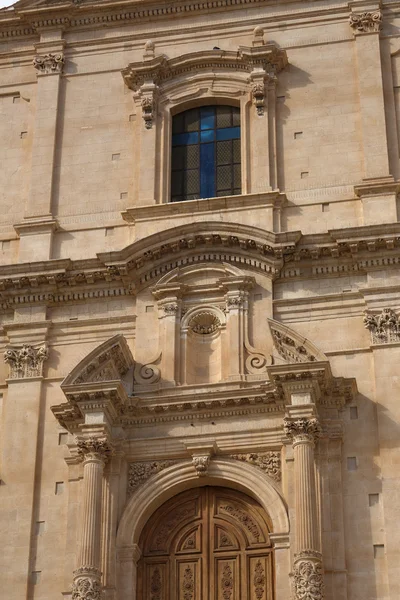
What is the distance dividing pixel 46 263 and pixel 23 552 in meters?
5.62

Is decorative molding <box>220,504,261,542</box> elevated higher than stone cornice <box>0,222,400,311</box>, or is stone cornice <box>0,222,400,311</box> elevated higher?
stone cornice <box>0,222,400,311</box>

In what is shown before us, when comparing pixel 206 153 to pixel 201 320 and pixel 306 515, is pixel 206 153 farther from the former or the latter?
pixel 306 515

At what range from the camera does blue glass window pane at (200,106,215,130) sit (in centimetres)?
2969

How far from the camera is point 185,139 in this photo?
2970 cm

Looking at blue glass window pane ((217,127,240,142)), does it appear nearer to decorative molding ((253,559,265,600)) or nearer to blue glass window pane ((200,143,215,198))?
blue glass window pane ((200,143,215,198))

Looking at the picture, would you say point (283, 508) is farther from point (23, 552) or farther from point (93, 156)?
point (93, 156)

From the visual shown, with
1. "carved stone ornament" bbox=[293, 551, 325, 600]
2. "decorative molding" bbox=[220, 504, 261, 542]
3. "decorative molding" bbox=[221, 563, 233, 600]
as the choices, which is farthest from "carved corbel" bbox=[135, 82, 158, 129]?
"carved stone ornament" bbox=[293, 551, 325, 600]

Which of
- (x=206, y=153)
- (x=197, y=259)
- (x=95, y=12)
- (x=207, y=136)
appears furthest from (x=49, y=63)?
(x=197, y=259)

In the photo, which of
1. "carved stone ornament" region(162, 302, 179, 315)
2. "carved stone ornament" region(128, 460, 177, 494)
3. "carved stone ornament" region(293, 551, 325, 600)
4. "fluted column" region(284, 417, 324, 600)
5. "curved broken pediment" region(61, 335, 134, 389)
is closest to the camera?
"carved stone ornament" region(293, 551, 325, 600)

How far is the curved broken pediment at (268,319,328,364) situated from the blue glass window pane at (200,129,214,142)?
5340mm

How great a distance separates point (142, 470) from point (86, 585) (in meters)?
2.61

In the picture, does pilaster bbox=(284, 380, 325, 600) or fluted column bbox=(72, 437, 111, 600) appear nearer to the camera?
pilaster bbox=(284, 380, 325, 600)

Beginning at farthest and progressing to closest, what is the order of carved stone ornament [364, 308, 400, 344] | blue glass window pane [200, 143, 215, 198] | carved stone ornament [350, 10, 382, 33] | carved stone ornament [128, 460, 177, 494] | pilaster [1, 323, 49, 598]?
carved stone ornament [350, 10, 382, 33] → blue glass window pane [200, 143, 215, 198] → carved stone ornament [364, 308, 400, 344] → carved stone ornament [128, 460, 177, 494] → pilaster [1, 323, 49, 598]

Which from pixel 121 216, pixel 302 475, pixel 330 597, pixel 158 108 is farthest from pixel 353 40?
pixel 330 597
